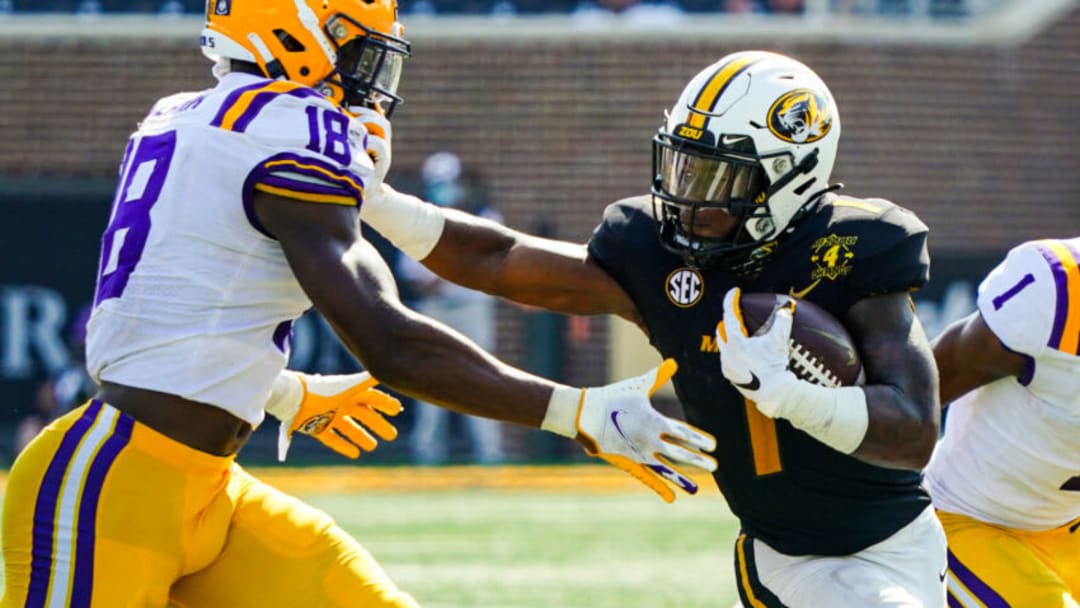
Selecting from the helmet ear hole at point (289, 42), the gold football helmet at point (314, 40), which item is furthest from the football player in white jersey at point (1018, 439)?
the helmet ear hole at point (289, 42)

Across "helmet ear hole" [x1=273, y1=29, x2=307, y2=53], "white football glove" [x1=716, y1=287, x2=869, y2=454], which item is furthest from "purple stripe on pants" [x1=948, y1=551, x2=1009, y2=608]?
"helmet ear hole" [x1=273, y1=29, x2=307, y2=53]

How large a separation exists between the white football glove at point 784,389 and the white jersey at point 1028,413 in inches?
27.8

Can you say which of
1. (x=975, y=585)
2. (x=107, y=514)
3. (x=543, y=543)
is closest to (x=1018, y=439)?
(x=975, y=585)

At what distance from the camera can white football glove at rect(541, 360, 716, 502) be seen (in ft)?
9.96

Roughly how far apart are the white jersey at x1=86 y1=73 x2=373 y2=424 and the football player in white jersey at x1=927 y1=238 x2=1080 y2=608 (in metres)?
1.53

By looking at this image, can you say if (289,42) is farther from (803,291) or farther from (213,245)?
(803,291)

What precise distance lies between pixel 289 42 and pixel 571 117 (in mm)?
9795

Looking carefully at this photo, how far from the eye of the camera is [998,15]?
13.9m

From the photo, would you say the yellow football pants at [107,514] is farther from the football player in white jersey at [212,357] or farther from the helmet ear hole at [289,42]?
the helmet ear hole at [289,42]

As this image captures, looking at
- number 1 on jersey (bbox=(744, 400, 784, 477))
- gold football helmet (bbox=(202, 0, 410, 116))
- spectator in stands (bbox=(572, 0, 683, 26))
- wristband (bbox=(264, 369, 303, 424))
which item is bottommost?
spectator in stands (bbox=(572, 0, 683, 26))

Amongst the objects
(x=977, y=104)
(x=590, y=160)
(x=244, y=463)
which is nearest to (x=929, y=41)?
(x=977, y=104)

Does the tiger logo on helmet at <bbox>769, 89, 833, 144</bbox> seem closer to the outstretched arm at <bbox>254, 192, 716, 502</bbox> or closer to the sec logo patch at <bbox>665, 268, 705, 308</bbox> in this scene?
the sec logo patch at <bbox>665, 268, 705, 308</bbox>

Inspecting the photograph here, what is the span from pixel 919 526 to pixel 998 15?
11.3m

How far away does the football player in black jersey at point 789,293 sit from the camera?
3.35 metres
